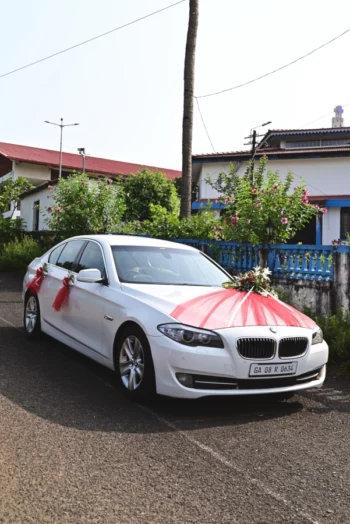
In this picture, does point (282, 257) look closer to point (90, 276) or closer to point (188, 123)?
point (90, 276)

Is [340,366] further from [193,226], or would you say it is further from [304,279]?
[193,226]

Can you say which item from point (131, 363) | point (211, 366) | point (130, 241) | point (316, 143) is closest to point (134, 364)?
point (131, 363)

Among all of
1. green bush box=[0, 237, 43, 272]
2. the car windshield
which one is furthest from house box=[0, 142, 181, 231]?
the car windshield

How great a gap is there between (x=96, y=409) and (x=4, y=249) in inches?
627

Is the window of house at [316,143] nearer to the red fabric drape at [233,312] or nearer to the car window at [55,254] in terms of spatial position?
the car window at [55,254]

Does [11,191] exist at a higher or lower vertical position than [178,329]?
higher

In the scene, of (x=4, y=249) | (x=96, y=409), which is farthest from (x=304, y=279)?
(x=4, y=249)

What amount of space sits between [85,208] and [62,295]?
9.44m

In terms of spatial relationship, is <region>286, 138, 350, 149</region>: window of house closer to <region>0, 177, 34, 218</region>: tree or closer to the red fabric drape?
<region>0, 177, 34, 218</region>: tree

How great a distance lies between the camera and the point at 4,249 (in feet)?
64.9

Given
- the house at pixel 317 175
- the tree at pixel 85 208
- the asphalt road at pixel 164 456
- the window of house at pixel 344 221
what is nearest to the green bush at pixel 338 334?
the asphalt road at pixel 164 456

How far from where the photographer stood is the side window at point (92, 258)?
635 cm

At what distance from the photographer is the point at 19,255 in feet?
60.6

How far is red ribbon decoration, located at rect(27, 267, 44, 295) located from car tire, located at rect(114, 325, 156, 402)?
2642mm
